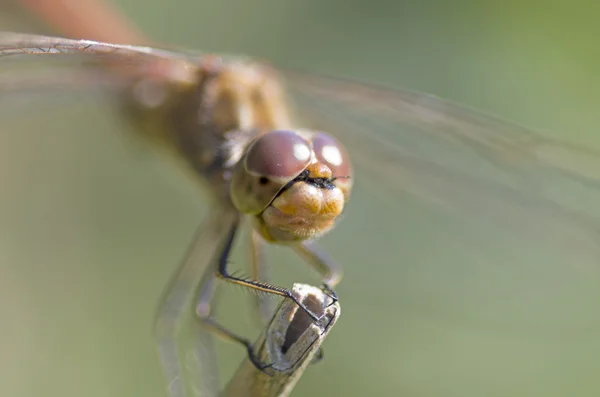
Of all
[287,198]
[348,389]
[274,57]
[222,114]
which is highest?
[274,57]

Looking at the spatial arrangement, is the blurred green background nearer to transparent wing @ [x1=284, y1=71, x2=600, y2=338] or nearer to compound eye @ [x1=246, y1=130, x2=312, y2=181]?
transparent wing @ [x1=284, y1=71, x2=600, y2=338]

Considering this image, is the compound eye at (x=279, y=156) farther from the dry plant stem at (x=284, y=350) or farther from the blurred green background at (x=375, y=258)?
the blurred green background at (x=375, y=258)

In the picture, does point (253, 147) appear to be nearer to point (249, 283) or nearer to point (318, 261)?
point (249, 283)

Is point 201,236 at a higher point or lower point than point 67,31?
lower

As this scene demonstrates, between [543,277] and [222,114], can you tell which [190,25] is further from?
[543,277]

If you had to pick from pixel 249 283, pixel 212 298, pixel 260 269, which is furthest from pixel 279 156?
pixel 260 269

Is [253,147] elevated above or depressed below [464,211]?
below

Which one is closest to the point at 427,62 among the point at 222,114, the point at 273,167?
the point at 222,114
